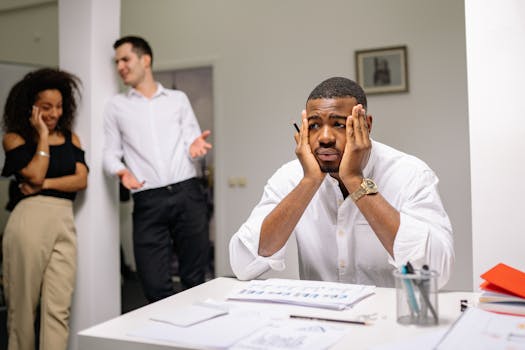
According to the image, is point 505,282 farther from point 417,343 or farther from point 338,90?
point 338,90

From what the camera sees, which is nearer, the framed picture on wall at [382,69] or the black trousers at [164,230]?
the black trousers at [164,230]

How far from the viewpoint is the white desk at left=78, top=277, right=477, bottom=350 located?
1098mm

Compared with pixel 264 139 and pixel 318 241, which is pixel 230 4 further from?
pixel 318 241

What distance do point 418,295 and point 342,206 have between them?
0.68m

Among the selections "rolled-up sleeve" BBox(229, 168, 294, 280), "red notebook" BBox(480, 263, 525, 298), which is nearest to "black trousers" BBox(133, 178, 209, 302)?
"rolled-up sleeve" BBox(229, 168, 294, 280)

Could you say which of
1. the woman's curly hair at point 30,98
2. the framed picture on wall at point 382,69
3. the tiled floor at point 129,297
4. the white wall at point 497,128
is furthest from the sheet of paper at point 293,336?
the framed picture on wall at point 382,69

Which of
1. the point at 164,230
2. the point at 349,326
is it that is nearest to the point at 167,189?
the point at 164,230

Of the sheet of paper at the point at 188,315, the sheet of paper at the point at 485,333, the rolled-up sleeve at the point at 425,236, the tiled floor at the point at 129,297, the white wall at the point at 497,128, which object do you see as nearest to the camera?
the sheet of paper at the point at 485,333

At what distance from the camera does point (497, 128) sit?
207 cm

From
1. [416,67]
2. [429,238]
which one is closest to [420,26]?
[416,67]

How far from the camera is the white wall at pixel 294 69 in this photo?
13.7ft

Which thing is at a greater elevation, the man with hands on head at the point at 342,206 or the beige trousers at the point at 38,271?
the man with hands on head at the point at 342,206

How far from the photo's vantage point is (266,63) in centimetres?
484

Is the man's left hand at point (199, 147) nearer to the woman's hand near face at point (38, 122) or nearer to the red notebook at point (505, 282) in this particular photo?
the woman's hand near face at point (38, 122)
